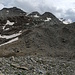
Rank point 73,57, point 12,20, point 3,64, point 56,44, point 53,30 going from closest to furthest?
point 3,64 < point 73,57 < point 56,44 < point 53,30 < point 12,20

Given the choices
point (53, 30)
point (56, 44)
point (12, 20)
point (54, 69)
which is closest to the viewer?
point (54, 69)

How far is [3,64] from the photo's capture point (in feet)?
83.4

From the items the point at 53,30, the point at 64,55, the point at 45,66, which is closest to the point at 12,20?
the point at 53,30

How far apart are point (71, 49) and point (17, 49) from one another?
53.5 ft

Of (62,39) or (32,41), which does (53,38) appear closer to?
(62,39)

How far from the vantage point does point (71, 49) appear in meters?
60.7

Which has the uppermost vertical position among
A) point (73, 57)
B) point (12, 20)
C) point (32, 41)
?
point (12, 20)

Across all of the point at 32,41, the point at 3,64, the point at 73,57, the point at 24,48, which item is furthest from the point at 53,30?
the point at 3,64

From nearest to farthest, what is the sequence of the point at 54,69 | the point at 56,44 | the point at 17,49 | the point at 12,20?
the point at 54,69, the point at 17,49, the point at 56,44, the point at 12,20

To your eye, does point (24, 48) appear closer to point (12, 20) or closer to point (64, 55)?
point (64, 55)

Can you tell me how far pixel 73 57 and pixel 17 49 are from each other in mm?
16984

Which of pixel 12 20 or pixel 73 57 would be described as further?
pixel 12 20

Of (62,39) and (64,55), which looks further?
(62,39)

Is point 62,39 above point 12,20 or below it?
below
